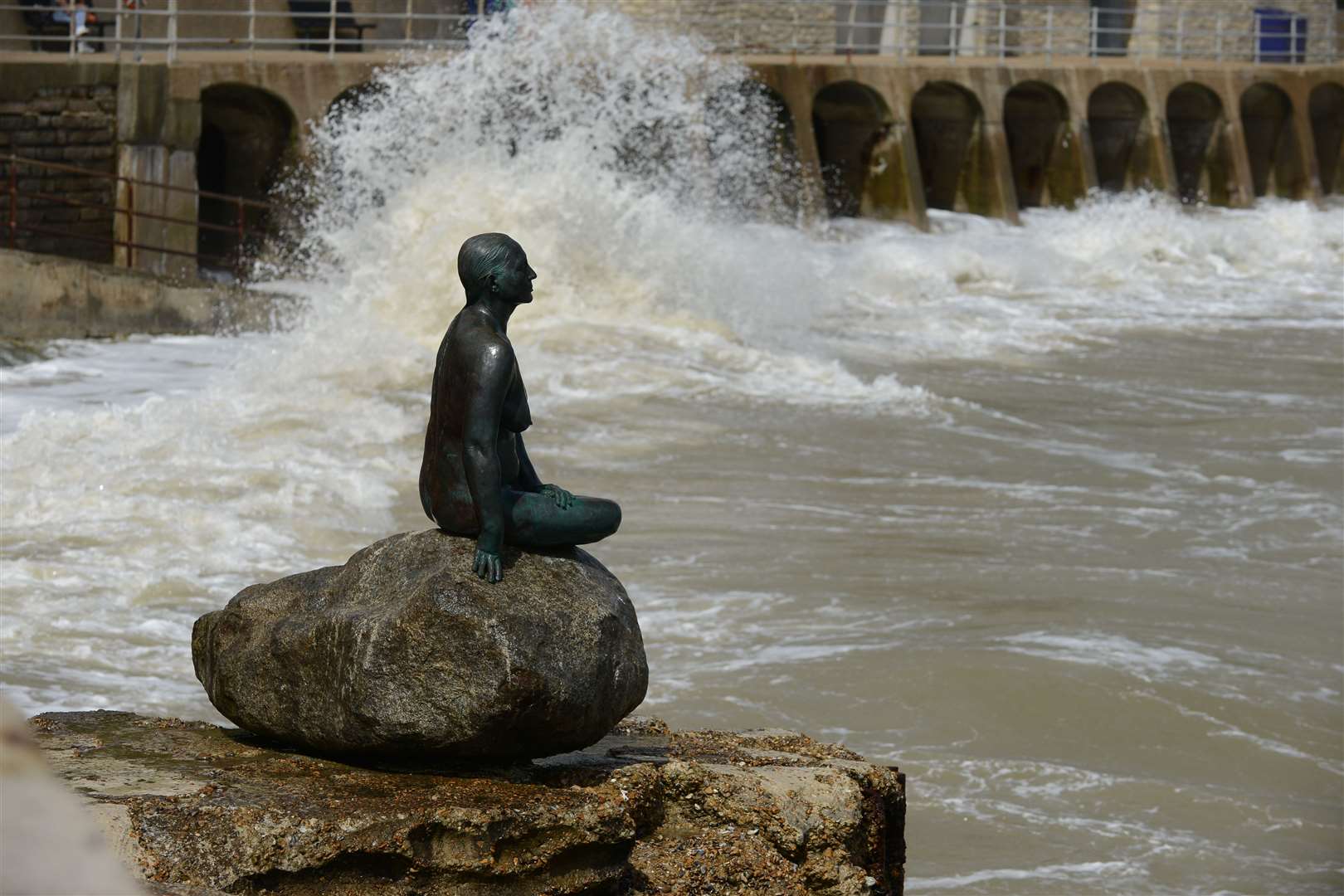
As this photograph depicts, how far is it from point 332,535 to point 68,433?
341cm

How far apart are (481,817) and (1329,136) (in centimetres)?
3480

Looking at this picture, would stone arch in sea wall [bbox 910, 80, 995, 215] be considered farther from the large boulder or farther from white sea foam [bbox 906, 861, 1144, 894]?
the large boulder

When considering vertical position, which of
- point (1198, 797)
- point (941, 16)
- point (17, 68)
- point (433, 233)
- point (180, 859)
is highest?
point (941, 16)

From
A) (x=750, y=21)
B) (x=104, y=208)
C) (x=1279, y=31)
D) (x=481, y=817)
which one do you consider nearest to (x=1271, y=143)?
(x=1279, y=31)

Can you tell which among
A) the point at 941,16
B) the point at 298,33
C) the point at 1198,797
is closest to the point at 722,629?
the point at 1198,797

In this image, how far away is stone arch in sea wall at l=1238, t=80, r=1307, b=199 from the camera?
33.4 metres

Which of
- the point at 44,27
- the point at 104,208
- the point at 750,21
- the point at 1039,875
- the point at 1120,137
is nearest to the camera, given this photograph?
the point at 1039,875

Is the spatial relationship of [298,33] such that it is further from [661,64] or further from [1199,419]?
[1199,419]

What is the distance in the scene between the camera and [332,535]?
9773 mm

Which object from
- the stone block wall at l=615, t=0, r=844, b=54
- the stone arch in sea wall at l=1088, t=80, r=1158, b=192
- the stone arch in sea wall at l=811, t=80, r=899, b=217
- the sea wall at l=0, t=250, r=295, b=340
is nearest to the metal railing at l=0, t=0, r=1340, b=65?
the stone block wall at l=615, t=0, r=844, b=54

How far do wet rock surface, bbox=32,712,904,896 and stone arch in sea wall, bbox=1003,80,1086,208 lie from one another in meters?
26.9

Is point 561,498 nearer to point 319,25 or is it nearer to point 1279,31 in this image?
point 319,25

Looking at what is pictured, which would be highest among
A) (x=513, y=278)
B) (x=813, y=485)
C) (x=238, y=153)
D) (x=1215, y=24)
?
(x=1215, y=24)

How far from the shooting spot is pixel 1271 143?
3419cm
